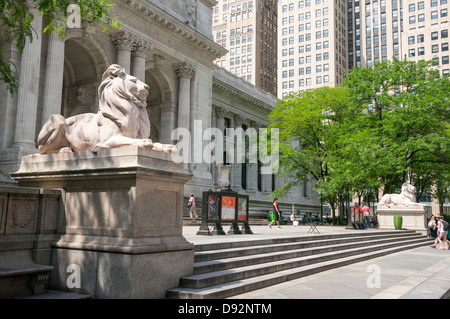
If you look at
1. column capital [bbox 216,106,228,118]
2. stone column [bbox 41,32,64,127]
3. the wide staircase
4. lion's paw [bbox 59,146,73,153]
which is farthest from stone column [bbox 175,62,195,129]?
lion's paw [bbox 59,146,73,153]

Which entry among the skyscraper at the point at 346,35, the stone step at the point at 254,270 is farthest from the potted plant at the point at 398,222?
the skyscraper at the point at 346,35

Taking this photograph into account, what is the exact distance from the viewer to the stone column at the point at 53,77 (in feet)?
77.9

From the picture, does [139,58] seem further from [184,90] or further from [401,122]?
[401,122]

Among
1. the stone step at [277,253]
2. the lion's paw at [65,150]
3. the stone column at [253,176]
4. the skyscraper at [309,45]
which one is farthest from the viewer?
the skyscraper at [309,45]

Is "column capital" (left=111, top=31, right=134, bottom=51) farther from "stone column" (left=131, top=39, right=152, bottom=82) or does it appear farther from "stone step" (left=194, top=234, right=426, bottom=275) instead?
"stone step" (left=194, top=234, right=426, bottom=275)

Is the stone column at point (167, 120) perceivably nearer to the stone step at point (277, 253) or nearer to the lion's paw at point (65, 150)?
the stone step at point (277, 253)

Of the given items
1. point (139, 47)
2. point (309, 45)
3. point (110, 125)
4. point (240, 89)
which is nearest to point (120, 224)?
point (110, 125)

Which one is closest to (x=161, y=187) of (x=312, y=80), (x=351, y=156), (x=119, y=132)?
(x=119, y=132)

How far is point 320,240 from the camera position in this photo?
14414 millimetres

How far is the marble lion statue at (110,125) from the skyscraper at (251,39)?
91.0 metres

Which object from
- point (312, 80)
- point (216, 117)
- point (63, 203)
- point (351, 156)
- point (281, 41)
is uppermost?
point (281, 41)

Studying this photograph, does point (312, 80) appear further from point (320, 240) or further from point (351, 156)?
point (320, 240)

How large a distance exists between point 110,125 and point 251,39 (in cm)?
9737

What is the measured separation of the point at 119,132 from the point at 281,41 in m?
108
